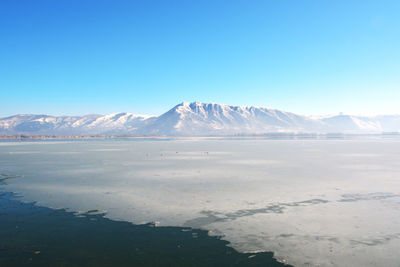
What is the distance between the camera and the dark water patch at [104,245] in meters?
7.35

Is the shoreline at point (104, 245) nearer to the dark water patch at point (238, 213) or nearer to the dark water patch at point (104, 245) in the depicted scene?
the dark water patch at point (104, 245)

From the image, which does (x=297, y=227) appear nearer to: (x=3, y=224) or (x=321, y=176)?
(x=3, y=224)

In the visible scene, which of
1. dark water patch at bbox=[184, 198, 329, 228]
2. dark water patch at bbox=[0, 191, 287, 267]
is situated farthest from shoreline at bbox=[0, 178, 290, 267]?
dark water patch at bbox=[184, 198, 329, 228]

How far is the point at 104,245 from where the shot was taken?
27.5ft

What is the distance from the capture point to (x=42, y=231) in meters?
9.48

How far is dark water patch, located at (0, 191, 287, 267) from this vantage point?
7.35 m

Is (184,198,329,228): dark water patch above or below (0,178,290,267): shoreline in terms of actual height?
below

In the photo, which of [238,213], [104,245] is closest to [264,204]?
[238,213]

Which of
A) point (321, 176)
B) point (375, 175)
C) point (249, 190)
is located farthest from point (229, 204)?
point (375, 175)

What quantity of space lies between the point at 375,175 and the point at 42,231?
21.6 m

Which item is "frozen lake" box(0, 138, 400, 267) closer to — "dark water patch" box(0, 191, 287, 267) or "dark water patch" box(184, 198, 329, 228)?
"dark water patch" box(184, 198, 329, 228)

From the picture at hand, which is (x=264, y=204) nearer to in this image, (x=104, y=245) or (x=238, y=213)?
(x=238, y=213)

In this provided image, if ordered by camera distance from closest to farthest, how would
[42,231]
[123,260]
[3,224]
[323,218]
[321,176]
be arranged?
[123,260]
[42,231]
[3,224]
[323,218]
[321,176]

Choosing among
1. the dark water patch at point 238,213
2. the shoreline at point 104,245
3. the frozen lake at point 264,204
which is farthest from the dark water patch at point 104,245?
the dark water patch at point 238,213
